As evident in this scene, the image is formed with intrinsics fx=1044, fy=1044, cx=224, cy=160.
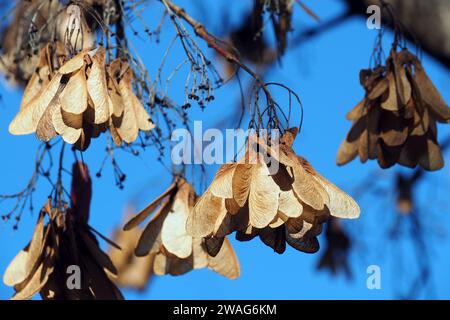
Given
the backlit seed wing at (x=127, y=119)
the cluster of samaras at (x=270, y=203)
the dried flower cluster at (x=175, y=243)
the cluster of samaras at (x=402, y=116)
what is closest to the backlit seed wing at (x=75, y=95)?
the backlit seed wing at (x=127, y=119)

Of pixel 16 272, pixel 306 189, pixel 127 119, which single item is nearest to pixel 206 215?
pixel 306 189

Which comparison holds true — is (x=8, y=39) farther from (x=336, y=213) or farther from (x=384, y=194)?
(x=384, y=194)

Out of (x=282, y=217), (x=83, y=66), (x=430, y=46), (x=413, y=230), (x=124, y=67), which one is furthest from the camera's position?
(x=413, y=230)

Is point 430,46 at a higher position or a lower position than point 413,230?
higher

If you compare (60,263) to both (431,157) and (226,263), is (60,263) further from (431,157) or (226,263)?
(431,157)
